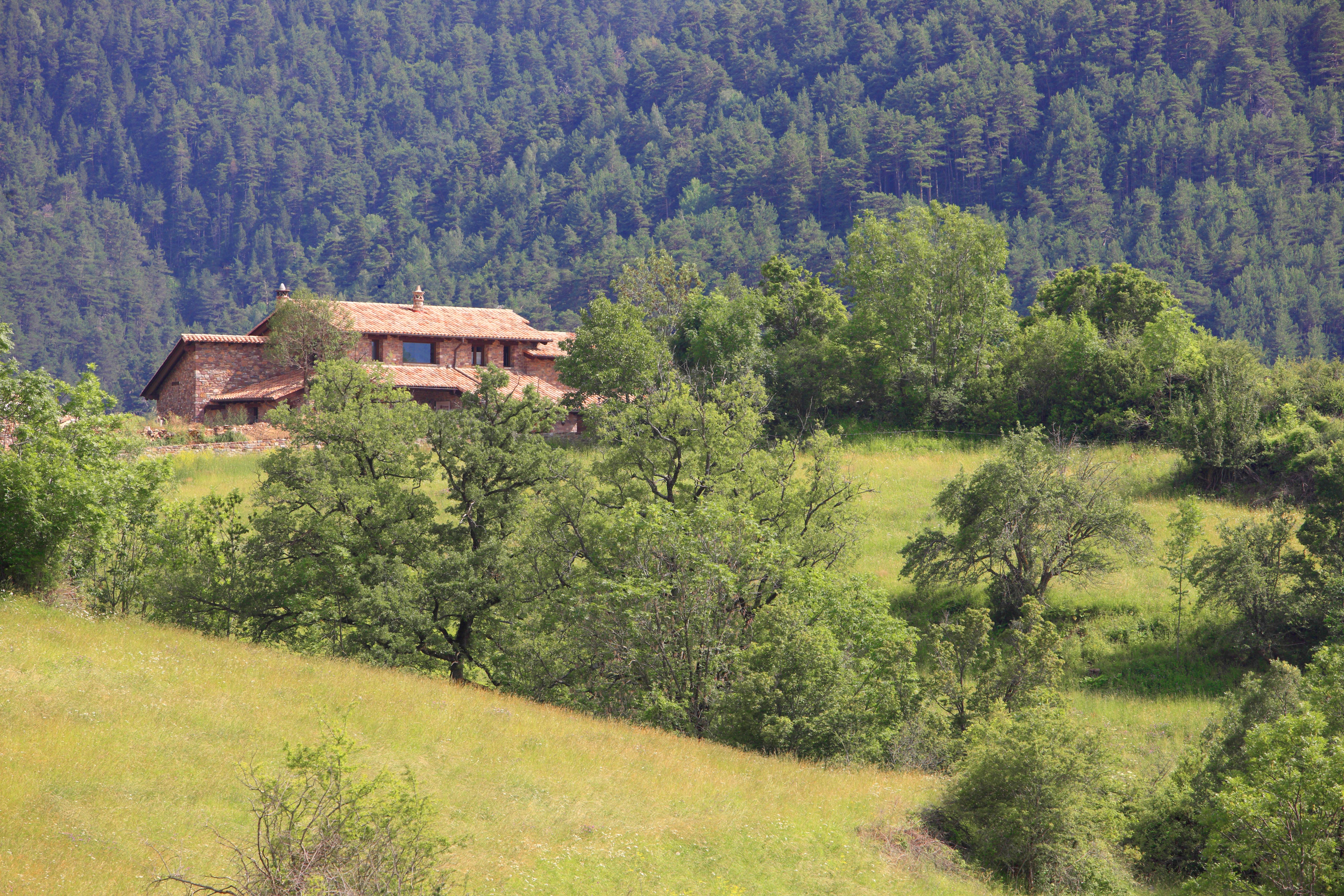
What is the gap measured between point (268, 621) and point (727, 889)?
15.6m

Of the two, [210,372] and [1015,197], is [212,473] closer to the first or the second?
[210,372]

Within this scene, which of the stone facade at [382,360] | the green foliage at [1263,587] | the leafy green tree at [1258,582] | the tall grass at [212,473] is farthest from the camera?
the stone facade at [382,360]

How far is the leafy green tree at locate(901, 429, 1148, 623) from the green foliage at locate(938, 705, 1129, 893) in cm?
1445

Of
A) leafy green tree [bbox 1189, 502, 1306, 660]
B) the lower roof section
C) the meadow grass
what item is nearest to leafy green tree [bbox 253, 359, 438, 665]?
the meadow grass

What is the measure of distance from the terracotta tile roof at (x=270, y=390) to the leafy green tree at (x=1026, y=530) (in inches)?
1277

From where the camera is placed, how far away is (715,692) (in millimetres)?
24766

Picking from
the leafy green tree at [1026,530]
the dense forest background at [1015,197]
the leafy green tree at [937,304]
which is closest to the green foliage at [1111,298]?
the leafy green tree at [937,304]

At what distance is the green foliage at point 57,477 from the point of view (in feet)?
72.7

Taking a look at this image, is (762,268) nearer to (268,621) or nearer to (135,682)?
(268,621)

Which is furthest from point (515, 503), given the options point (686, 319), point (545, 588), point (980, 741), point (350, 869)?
point (686, 319)

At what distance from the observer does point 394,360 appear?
6162cm

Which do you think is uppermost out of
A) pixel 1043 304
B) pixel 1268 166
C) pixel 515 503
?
pixel 1268 166

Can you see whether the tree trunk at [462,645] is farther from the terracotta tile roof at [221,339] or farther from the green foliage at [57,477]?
the terracotta tile roof at [221,339]

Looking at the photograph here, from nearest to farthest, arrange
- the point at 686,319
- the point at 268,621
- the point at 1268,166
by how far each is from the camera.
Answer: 1. the point at 268,621
2. the point at 686,319
3. the point at 1268,166
